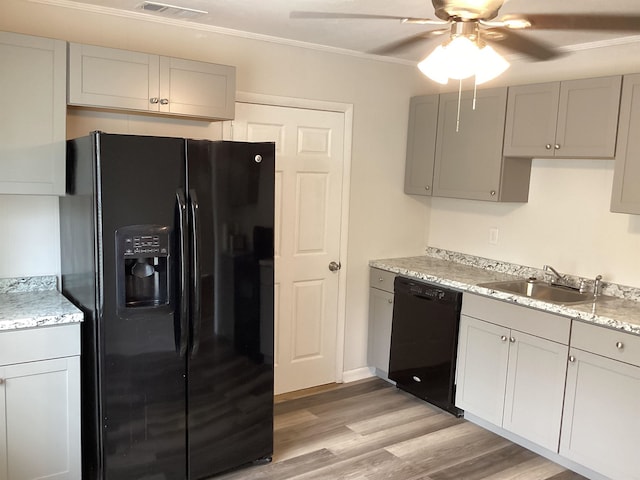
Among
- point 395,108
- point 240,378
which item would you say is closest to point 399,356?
point 240,378

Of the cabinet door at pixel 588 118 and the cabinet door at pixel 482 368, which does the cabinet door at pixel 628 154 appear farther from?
the cabinet door at pixel 482 368

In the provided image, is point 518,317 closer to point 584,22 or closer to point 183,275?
point 584,22

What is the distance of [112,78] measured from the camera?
2857mm

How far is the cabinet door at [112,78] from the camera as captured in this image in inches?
109

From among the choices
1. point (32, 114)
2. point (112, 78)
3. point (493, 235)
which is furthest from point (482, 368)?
point (32, 114)

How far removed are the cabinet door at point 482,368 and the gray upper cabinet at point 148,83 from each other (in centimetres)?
196

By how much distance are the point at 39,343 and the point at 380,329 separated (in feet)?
8.04

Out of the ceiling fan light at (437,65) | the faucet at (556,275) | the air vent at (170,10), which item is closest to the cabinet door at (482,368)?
the faucet at (556,275)

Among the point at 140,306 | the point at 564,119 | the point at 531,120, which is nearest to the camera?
the point at 140,306

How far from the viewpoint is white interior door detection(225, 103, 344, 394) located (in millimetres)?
3852

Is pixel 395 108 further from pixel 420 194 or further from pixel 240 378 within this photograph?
pixel 240 378

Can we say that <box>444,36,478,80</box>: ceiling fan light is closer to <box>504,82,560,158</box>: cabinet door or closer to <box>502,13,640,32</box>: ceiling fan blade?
<box>502,13,640,32</box>: ceiling fan blade

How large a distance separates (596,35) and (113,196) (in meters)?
2.74

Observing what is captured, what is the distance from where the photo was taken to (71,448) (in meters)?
2.68
